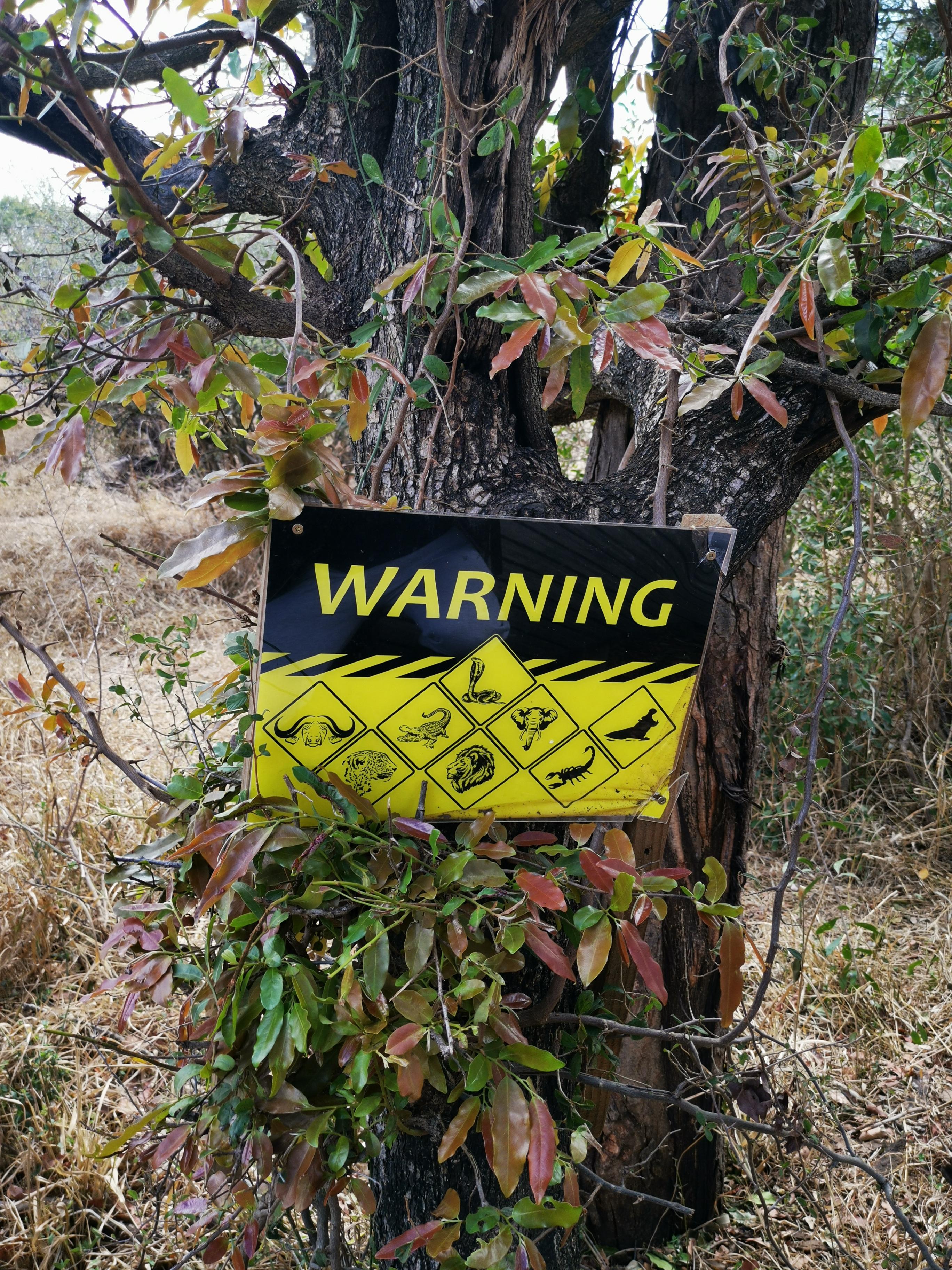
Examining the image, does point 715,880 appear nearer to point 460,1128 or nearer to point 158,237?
point 460,1128

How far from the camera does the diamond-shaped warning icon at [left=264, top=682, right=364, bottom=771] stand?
88 centimetres

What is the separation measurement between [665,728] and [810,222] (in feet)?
1.99

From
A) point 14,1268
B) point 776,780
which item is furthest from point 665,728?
point 776,780

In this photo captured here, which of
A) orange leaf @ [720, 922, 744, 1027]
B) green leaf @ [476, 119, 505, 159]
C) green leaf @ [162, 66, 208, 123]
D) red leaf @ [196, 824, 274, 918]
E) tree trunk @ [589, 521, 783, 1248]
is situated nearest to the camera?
green leaf @ [162, 66, 208, 123]

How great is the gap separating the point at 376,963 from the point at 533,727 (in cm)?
30

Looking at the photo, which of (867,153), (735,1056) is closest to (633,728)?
(867,153)

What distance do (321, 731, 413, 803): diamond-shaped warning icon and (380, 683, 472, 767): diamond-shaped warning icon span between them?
0.01m

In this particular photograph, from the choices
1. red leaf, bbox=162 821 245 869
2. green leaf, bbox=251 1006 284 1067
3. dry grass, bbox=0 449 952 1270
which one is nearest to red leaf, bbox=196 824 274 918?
red leaf, bbox=162 821 245 869

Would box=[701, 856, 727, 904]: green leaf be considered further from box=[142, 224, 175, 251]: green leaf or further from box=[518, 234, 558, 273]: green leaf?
box=[142, 224, 175, 251]: green leaf

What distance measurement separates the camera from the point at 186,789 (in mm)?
1002

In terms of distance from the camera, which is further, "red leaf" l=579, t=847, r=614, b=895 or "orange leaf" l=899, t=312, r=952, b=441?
"red leaf" l=579, t=847, r=614, b=895

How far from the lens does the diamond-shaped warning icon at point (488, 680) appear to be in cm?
91

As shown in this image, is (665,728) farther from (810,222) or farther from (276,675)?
(810,222)

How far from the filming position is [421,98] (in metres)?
1.21
